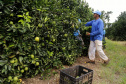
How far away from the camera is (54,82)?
2.76m

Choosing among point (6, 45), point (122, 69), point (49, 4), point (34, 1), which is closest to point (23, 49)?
point (6, 45)

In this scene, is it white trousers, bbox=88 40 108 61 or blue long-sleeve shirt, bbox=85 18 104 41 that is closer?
blue long-sleeve shirt, bbox=85 18 104 41

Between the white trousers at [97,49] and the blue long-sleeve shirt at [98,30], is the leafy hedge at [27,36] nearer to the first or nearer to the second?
the blue long-sleeve shirt at [98,30]

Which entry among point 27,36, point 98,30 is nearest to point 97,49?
point 98,30

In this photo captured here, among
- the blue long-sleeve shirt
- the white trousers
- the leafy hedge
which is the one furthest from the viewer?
the white trousers

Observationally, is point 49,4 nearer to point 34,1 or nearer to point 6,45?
point 34,1

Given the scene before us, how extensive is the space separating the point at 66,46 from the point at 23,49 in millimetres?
1436

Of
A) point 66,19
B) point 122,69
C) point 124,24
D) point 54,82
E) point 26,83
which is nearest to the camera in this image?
point 26,83

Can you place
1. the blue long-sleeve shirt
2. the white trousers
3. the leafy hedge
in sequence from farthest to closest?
the white trousers
the blue long-sleeve shirt
the leafy hedge

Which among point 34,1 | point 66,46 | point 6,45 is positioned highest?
point 34,1

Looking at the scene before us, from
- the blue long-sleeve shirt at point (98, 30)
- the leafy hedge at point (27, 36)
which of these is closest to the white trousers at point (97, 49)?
the blue long-sleeve shirt at point (98, 30)

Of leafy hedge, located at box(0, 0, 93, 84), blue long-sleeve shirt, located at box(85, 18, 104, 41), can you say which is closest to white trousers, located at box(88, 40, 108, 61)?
blue long-sleeve shirt, located at box(85, 18, 104, 41)

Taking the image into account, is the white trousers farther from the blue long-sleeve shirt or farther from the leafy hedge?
the leafy hedge

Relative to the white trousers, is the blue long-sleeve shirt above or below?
above
